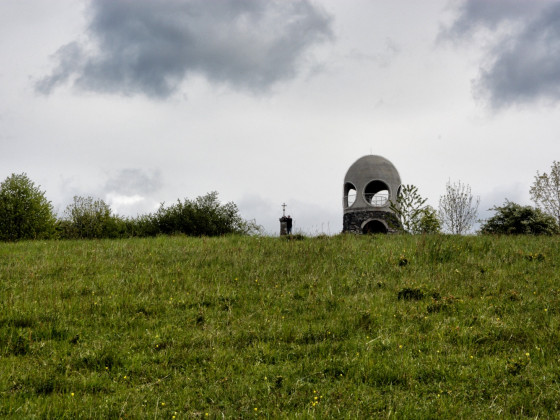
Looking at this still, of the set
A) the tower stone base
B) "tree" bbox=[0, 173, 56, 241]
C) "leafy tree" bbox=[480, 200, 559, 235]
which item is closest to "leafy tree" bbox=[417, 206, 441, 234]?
"leafy tree" bbox=[480, 200, 559, 235]

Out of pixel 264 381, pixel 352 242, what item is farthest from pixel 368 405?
pixel 352 242

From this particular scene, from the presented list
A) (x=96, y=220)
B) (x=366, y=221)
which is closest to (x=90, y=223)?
(x=96, y=220)

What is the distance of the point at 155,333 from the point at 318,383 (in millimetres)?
3265

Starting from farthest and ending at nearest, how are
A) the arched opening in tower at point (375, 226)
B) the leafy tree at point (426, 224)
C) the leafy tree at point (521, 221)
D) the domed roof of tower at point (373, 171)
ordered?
the domed roof of tower at point (373, 171) → the arched opening in tower at point (375, 226) → the leafy tree at point (521, 221) → the leafy tree at point (426, 224)

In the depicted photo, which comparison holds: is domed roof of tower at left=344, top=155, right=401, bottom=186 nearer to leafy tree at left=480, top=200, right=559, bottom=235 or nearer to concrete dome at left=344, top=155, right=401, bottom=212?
concrete dome at left=344, top=155, right=401, bottom=212

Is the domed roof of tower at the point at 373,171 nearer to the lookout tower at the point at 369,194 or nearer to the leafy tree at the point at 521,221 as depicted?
the lookout tower at the point at 369,194

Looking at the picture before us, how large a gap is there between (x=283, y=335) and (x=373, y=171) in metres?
37.1

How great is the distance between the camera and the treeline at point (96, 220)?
35.0m

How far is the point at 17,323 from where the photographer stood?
26.2 ft

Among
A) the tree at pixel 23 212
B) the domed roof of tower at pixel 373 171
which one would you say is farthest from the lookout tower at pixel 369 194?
the tree at pixel 23 212

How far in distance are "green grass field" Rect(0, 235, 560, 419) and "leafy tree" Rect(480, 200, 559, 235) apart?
60.0ft

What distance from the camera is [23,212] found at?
35.2 metres

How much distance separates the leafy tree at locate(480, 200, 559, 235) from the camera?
94.6 ft

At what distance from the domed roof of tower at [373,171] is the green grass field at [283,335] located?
98.3 ft
